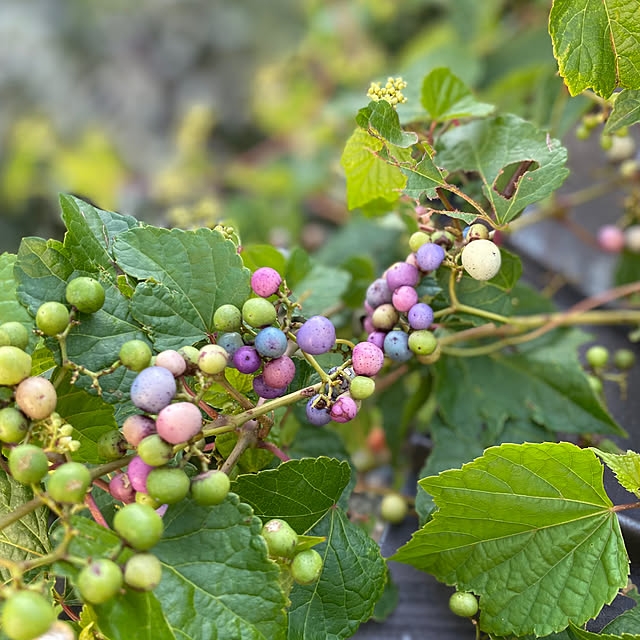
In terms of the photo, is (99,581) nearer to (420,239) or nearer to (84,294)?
(84,294)

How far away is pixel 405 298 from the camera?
530 millimetres

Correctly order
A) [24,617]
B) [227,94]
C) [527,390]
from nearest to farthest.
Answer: [24,617], [527,390], [227,94]

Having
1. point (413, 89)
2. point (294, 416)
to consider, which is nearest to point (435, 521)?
point (294, 416)

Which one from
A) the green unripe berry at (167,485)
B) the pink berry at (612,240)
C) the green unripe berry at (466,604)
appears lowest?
the green unripe berry at (466,604)

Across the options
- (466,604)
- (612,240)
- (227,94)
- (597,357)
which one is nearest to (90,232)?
(466,604)

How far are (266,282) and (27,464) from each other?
0.69 ft

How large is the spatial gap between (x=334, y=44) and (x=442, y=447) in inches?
44.7

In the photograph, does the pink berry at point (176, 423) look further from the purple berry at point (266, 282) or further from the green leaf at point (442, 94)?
the green leaf at point (442, 94)

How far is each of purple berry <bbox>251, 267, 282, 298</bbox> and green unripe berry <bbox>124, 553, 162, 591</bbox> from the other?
21cm

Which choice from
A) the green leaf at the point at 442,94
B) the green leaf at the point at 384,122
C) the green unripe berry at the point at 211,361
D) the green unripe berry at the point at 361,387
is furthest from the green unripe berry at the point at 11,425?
the green leaf at the point at 442,94

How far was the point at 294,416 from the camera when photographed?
0.65 meters

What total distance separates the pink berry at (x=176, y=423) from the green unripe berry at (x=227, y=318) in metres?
0.09

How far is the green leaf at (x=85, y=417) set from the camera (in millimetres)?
491

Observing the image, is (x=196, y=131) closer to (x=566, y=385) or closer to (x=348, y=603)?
(x=566, y=385)
